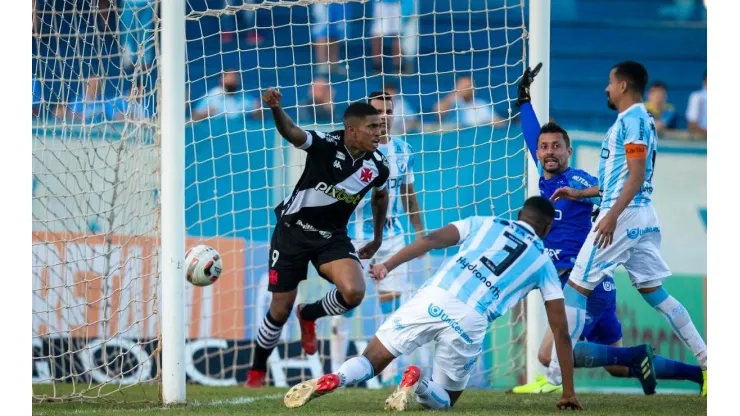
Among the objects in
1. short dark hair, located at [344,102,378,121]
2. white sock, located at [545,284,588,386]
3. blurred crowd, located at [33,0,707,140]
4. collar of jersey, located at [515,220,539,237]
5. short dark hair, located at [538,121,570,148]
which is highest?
blurred crowd, located at [33,0,707,140]

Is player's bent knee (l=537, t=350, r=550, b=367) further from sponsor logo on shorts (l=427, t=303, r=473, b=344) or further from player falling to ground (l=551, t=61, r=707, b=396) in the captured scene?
sponsor logo on shorts (l=427, t=303, r=473, b=344)

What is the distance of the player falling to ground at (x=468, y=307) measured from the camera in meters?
5.70

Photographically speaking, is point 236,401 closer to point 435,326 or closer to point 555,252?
point 435,326

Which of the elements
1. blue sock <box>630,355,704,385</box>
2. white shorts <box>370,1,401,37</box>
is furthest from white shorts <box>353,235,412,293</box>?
white shorts <box>370,1,401,37</box>

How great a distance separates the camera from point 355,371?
5605 millimetres

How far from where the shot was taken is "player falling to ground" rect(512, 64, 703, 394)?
7031 mm

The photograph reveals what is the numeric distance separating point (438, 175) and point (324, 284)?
1495 mm

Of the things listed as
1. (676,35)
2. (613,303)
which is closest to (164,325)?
(613,303)

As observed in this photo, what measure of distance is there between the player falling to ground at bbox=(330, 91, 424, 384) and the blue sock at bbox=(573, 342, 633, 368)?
1792mm

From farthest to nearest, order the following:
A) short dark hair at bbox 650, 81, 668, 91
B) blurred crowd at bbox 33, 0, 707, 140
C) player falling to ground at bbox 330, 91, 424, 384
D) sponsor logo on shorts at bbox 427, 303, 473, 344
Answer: short dark hair at bbox 650, 81, 668, 91, blurred crowd at bbox 33, 0, 707, 140, player falling to ground at bbox 330, 91, 424, 384, sponsor logo on shorts at bbox 427, 303, 473, 344

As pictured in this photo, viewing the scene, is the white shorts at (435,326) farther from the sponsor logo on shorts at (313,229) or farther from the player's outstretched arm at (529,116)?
the player's outstretched arm at (529,116)

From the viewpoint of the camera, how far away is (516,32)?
13.4m
